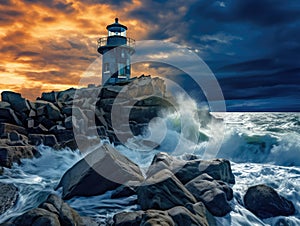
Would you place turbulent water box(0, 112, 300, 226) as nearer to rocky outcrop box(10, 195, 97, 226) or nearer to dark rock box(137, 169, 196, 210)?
dark rock box(137, 169, 196, 210)

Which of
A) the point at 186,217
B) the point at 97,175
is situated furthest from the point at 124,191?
the point at 186,217

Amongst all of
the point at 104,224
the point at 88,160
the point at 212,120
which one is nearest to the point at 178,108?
the point at 212,120

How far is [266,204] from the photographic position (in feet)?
18.6

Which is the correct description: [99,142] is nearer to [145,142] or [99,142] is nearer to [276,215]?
[145,142]

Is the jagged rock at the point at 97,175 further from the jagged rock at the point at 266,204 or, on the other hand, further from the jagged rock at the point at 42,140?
the jagged rock at the point at 42,140

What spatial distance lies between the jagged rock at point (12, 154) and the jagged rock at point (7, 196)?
200 cm

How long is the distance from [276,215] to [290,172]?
3.83m

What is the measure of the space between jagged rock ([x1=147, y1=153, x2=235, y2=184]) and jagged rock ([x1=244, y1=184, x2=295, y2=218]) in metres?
1.10

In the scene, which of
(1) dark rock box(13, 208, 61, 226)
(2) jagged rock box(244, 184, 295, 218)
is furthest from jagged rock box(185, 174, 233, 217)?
(1) dark rock box(13, 208, 61, 226)

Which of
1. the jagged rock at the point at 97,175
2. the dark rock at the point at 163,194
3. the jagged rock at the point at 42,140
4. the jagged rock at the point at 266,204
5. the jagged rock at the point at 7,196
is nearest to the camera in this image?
the dark rock at the point at 163,194

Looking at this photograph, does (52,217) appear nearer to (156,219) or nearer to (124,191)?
(156,219)

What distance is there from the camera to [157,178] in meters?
5.19

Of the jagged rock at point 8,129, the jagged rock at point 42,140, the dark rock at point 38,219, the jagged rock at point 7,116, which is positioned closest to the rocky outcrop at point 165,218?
the dark rock at point 38,219

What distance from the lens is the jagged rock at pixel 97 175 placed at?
586 cm
